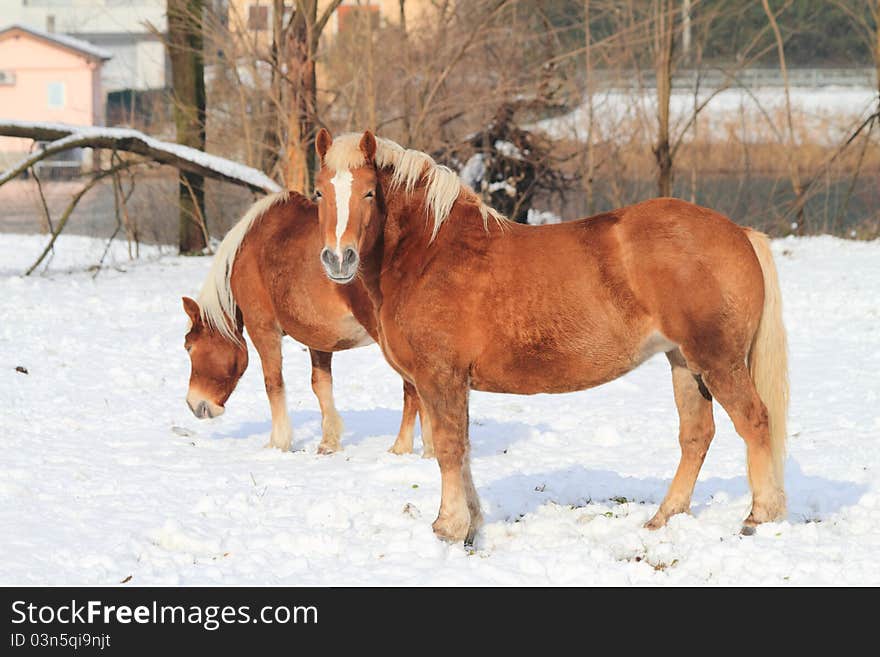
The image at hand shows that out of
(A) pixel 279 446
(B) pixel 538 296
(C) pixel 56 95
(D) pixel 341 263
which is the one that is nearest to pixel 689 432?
(B) pixel 538 296

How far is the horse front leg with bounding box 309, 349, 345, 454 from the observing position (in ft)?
22.2

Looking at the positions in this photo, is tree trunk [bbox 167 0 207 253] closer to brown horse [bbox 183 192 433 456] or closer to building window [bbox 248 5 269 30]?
building window [bbox 248 5 269 30]

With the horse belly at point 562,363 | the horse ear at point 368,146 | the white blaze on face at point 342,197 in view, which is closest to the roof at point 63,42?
the horse ear at point 368,146

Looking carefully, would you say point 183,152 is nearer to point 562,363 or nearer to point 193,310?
point 193,310

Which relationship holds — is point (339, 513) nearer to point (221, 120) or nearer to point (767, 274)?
point (767, 274)

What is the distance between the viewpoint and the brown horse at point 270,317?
6.55 metres

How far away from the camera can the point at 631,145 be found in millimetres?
16625

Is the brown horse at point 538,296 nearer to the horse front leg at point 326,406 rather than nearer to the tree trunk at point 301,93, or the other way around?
the horse front leg at point 326,406

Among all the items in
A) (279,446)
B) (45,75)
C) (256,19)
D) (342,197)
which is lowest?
(279,446)

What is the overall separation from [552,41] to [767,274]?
12.1 metres

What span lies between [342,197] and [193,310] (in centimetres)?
286

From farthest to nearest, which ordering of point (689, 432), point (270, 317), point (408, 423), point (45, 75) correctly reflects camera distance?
1. point (45, 75)
2. point (270, 317)
3. point (408, 423)
4. point (689, 432)

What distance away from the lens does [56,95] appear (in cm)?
4738

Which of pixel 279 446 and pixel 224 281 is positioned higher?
pixel 224 281
